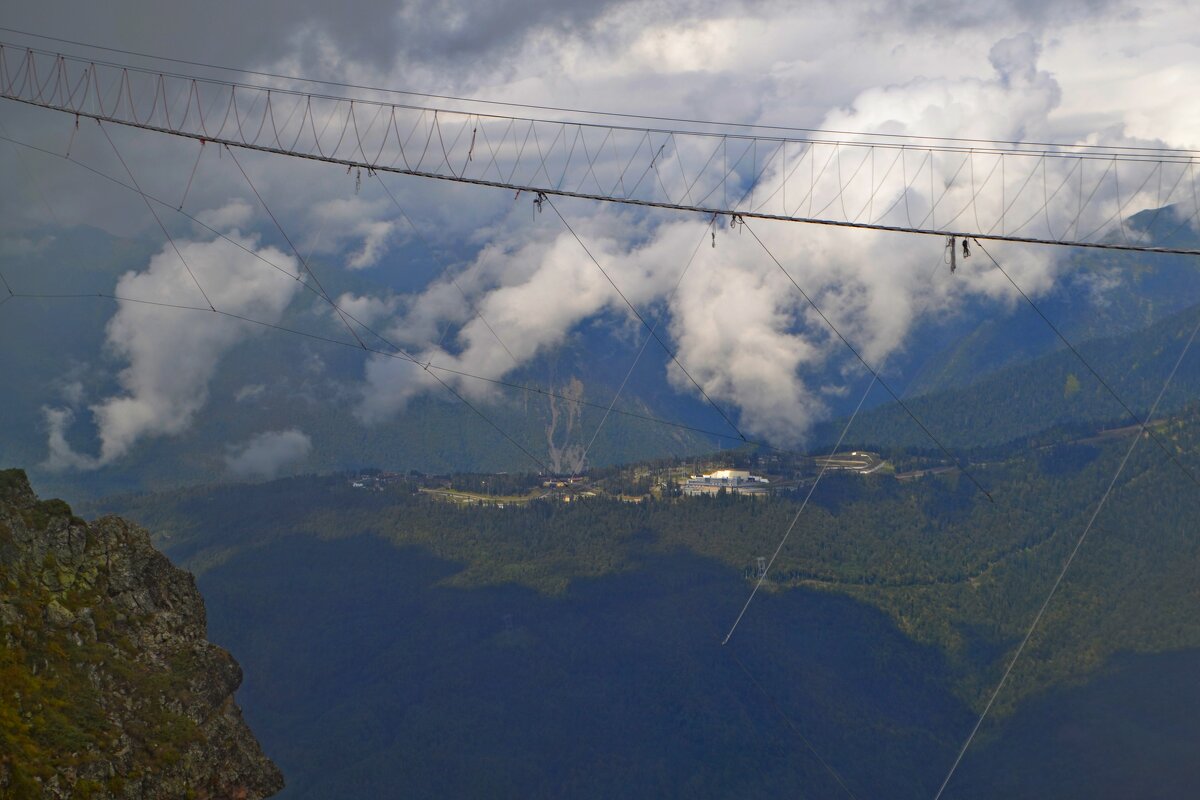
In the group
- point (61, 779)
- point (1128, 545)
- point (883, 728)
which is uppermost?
point (1128, 545)

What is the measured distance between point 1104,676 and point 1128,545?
1855 centimetres

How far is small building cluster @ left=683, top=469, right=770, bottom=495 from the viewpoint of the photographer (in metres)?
→ 137

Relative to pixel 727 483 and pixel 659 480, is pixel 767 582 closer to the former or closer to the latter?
pixel 727 483

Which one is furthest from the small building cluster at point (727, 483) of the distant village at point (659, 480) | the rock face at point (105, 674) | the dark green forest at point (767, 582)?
the rock face at point (105, 674)

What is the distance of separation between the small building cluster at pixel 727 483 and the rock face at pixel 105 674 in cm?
9090

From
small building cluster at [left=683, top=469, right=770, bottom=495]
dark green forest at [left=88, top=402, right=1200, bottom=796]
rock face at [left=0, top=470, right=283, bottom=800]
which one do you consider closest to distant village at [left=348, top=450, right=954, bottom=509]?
small building cluster at [left=683, top=469, right=770, bottom=495]

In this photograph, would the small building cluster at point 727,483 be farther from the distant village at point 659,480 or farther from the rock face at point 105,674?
the rock face at point 105,674

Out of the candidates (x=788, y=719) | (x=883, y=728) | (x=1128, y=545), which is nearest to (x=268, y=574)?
(x=788, y=719)

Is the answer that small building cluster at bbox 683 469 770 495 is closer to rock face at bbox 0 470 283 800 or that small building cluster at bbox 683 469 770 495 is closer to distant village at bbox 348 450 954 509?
distant village at bbox 348 450 954 509

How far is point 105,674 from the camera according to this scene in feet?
136

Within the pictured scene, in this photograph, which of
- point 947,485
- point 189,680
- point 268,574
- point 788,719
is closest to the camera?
point 189,680

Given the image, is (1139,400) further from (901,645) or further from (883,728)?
(883,728)

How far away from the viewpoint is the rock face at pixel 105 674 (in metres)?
36.7

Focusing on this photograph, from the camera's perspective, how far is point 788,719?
9938cm
